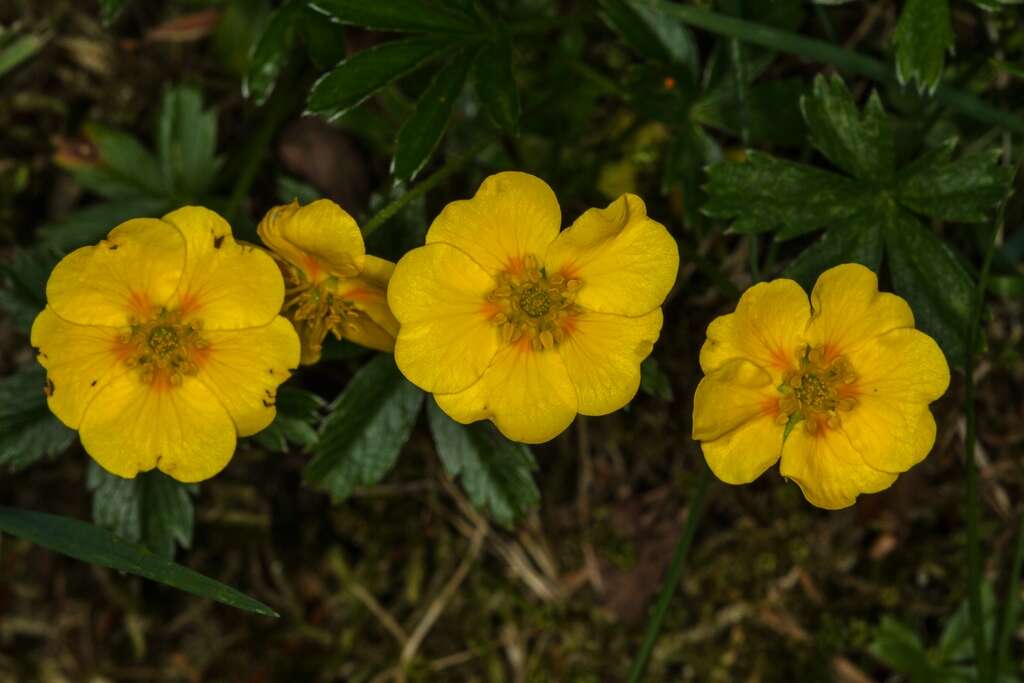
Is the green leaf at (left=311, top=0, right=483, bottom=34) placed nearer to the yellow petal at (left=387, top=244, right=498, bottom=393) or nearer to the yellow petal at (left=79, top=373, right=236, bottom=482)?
the yellow petal at (left=387, top=244, right=498, bottom=393)

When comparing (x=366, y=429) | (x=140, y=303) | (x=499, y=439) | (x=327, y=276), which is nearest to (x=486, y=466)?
(x=499, y=439)

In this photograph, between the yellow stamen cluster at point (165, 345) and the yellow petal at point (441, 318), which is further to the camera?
the yellow stamen cluster at point (165, 345)

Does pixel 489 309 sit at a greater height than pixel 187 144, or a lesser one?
lesser

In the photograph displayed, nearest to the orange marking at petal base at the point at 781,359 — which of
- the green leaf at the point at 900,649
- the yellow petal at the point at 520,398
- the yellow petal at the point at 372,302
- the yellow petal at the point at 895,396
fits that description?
the yellow petal at the point at 895,396

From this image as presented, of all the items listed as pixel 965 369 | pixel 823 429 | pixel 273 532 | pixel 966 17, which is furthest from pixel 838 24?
pixel 273 532

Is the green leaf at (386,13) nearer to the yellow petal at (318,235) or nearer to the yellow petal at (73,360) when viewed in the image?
the yellow petal at (318,235)

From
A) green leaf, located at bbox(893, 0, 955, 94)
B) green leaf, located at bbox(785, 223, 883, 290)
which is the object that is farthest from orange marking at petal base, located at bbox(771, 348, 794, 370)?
green leaf, located at bbox(893, 0, 955, 94)

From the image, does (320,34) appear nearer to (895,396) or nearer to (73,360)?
(73,360)
